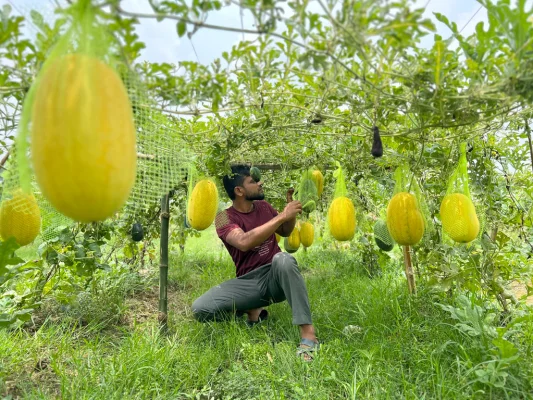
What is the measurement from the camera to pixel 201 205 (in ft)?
9.57

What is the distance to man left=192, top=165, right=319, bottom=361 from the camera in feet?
9.43

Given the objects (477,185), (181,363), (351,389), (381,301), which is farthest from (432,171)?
(181,363)

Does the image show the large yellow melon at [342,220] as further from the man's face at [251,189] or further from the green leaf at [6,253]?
the green leaf at [6,253]

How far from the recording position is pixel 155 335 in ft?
9.33

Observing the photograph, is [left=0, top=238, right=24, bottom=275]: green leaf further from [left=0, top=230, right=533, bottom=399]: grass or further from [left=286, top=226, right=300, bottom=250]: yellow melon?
[left=286, top=226, right=300, bottom=250]: yellow melon

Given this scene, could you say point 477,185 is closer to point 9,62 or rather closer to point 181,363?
point 181,363

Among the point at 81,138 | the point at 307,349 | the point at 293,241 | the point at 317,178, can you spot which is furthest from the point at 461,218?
the point at 293,241

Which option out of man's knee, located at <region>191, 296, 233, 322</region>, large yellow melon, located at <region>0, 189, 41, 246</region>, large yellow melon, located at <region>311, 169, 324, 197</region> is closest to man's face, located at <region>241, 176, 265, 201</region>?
large yellow melon, located at <region>311, 169, 324, 197</region>

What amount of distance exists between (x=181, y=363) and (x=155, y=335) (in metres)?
0.43

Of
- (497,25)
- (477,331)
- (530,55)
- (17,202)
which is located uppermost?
(497,25)

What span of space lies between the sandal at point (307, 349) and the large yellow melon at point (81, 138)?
1.94 metres

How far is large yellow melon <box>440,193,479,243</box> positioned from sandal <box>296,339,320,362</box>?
43.3 inches

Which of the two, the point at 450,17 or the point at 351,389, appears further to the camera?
the point at 351,389

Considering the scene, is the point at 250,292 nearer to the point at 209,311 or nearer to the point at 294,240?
the point at 209,311
